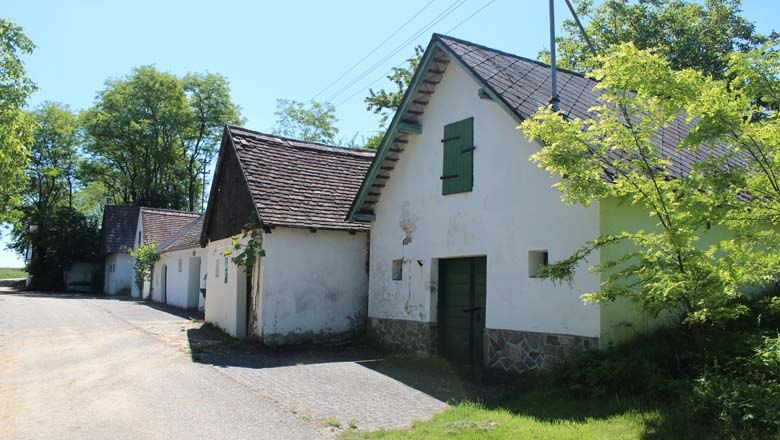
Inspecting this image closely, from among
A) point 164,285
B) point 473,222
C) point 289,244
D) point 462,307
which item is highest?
point 473,222

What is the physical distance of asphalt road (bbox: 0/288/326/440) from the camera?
7.53 metres

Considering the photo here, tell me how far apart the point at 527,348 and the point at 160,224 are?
3493 centimetres

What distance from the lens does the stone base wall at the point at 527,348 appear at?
9641mm

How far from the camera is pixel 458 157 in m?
12.3

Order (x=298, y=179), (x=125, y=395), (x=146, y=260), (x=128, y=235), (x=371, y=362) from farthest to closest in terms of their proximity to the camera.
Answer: (x=128, y=235), (x=146, y=260), (x=298, y=179), (x=371, y=362), (x=125, y=395)

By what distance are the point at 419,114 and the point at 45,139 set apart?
50.0 m

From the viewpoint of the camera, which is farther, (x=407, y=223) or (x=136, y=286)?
(x=136, y=286)

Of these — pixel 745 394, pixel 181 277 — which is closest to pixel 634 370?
pixel 745 394

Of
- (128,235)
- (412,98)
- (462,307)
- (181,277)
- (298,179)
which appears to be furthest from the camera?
(128,235)

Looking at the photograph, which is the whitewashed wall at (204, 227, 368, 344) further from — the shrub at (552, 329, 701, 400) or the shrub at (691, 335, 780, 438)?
the shrub at (691, 335, 780, 438)

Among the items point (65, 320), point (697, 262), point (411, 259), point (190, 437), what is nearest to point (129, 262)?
point (65, 320)

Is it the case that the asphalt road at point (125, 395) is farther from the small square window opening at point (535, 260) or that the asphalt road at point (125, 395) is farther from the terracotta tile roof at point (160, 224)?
the terracotta tile roof at point (160, 224)

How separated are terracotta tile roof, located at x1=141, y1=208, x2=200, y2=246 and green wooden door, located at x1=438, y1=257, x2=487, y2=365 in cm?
2869

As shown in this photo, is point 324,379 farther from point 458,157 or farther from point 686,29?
point 686,29
